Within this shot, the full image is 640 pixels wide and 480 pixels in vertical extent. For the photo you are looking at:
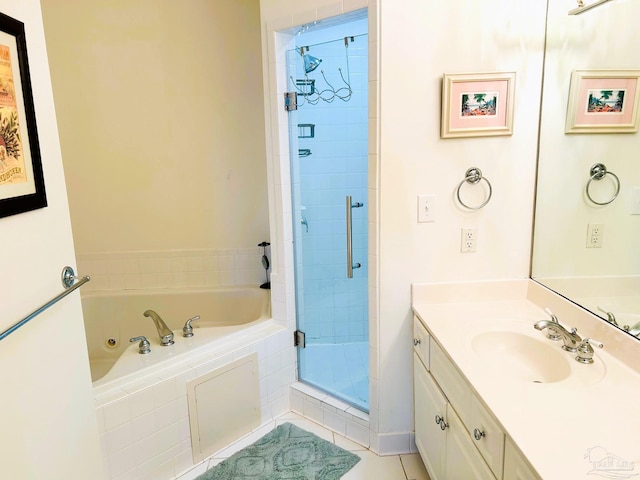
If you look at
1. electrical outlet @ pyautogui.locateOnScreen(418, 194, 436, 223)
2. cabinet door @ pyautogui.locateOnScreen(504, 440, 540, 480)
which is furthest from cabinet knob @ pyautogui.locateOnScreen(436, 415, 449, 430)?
electrical outlet @ pyautogui.locateOnScreen(418, 194, 436, 223)

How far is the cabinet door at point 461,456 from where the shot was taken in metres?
1.32

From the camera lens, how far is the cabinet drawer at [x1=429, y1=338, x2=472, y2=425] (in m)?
1.41

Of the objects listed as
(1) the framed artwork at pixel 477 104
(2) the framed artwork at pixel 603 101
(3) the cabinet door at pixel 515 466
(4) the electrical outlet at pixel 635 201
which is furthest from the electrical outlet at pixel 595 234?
(3) the cabinet door at pixel 515 466

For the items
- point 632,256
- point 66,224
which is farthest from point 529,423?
point 66,224

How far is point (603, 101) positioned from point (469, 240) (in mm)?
726

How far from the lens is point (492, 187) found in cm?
196

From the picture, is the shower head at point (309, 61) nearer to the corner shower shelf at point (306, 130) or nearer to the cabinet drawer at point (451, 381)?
the corner shower shelf at point (306, 130)

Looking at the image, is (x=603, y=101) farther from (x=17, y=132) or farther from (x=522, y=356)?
(x=17, y=132)

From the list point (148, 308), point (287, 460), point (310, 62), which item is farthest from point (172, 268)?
point (310, 62)

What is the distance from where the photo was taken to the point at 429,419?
185 cm

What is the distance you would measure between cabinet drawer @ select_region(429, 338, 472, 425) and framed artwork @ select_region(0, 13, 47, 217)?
55.4 inches

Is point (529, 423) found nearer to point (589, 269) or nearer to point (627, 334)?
point (627, 334)

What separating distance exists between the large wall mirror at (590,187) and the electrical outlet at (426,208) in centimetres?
46

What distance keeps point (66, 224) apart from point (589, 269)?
187 centimetres
